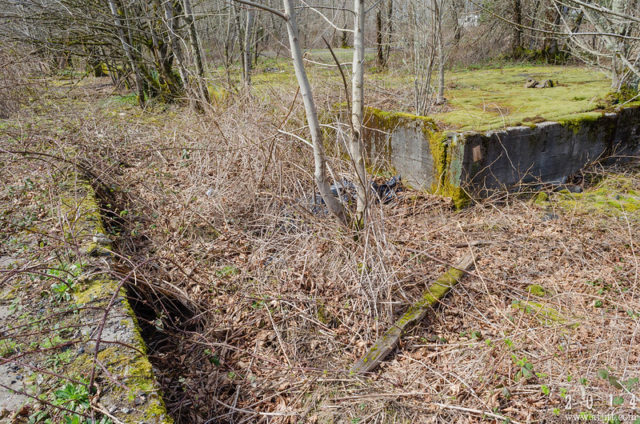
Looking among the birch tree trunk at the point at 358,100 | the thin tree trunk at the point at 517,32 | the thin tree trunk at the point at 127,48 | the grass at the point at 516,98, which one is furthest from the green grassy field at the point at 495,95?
the thin tree trunk at the point at 517,32

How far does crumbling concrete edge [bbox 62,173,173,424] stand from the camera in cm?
174

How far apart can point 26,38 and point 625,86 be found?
10.9m

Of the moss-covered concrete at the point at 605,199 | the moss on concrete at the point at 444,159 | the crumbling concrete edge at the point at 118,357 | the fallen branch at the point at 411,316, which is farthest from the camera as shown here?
the moss on concrete at the point at 444,159

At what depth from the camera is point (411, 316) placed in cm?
286

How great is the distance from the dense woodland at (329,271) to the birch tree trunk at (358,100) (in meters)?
0.02

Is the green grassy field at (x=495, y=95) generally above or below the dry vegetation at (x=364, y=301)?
above

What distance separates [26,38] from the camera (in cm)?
778

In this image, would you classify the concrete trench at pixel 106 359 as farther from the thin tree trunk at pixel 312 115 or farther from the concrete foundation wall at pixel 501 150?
the concrete foundation wall at pixel 501 150

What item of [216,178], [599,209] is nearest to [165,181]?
[216,178]

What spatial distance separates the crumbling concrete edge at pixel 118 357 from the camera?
1.74 m

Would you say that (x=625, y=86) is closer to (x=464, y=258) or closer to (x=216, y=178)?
(x=464, y=258)

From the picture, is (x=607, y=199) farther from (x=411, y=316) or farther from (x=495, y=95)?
(x=411, y=316)

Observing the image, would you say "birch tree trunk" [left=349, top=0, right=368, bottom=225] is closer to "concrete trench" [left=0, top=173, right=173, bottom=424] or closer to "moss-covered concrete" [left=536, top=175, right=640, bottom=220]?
"concrete trench" [left=0, top=173, right=173, bottom=424]

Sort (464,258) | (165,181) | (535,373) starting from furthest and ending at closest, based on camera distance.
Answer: (165,181)
(464,258)
(535,373)
